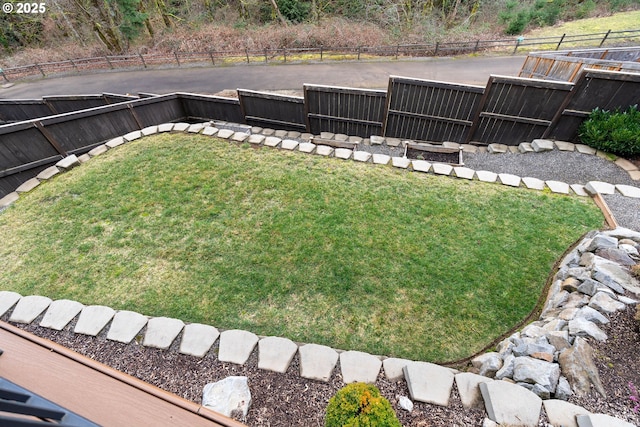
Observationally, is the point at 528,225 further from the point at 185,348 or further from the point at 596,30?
the point at 596,30

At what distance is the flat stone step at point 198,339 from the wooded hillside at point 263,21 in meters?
17.0

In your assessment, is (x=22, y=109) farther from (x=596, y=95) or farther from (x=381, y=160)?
(x=596, y=95)

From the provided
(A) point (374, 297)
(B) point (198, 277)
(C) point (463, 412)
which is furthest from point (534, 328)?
(B) point (198, 277)

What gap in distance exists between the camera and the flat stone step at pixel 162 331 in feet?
9.64

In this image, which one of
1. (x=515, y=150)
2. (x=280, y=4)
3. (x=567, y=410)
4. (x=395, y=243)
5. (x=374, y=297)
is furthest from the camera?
(x=280, y=4)

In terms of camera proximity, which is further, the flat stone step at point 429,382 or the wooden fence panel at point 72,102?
the wooden fence panel at point 72,102

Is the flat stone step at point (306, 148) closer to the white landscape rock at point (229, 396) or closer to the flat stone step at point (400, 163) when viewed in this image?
the flat stone step at point (400, 163)

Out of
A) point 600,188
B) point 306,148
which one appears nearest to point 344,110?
point 306,148

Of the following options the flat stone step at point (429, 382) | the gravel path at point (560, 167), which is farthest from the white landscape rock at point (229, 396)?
the gravel path at point (560, 167)

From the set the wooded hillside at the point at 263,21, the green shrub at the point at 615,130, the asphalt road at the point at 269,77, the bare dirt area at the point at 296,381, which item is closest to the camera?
the bare dirt area at the point at 296,381

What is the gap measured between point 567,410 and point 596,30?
22.9 meters

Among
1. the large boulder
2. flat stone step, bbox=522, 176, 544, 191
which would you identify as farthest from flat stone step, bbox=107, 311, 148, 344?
flat stone step, bbox=522, 176, 544, 191

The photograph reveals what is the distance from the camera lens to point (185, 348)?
114 inches

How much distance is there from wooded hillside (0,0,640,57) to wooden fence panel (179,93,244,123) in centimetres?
1087
